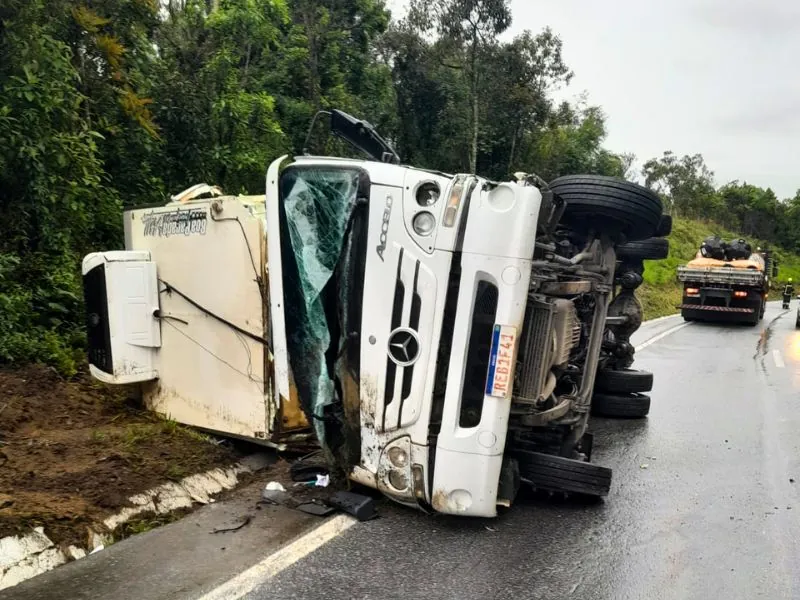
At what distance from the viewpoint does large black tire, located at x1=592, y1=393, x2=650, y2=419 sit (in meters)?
6.41

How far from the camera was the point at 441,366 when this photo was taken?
340 centimetres

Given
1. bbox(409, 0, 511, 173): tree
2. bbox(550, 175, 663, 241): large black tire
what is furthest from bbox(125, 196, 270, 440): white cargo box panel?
bbox(409, 0, 511, 173): tree

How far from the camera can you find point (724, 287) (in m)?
18.1

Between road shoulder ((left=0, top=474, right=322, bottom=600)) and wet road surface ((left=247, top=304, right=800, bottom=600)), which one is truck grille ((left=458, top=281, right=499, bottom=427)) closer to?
wet road surface ((left=247, top=304, right=800, bottom=600))

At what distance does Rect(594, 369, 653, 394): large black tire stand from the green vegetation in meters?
4.72

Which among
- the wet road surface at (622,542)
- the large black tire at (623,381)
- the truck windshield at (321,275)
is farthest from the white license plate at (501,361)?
the large black tire at (623,381)

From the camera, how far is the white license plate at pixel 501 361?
3326 millimetres

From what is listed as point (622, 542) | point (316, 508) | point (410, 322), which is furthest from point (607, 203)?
point (316, 508)

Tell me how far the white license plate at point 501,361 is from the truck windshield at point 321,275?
696 mm

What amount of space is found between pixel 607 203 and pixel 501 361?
69.0 inches

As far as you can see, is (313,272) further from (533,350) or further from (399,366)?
(533,350)

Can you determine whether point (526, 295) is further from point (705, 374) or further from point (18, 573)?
point (705, 374)

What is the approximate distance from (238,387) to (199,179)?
5463 millimetres

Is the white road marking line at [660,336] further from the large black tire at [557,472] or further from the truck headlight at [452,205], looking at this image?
the truck headlight at [452,205]
